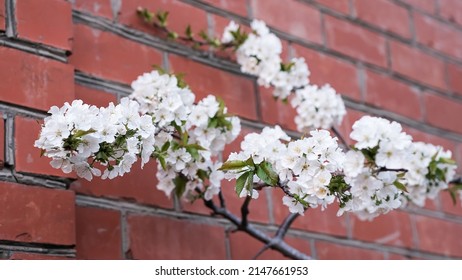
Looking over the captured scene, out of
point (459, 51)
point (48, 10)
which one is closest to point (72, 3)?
point (48, 10)

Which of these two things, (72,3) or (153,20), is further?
(153,20)

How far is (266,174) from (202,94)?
0.46 meters

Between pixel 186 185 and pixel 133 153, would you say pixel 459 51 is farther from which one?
pixel 133 153

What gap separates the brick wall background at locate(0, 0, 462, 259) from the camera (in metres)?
1.09

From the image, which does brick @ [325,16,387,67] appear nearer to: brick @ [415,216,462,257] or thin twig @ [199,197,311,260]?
brick @ [415,216,462,257]

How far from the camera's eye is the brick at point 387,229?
161cm

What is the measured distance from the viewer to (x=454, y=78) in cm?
199

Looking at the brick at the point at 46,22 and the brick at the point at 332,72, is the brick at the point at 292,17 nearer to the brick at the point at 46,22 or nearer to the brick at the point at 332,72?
the brick at the point at 332,72

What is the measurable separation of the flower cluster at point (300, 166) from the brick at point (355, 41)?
733 millimetres

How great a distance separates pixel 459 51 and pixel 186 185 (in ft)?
3.39

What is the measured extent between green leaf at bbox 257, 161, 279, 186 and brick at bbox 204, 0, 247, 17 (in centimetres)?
Answer: 58

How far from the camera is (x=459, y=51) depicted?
2.04m

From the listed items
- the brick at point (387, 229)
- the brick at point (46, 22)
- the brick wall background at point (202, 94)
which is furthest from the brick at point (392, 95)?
the brick at point (46, 22)

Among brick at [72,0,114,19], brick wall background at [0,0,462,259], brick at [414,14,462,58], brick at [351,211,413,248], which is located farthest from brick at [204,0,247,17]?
brick at [414,14,462,58]
